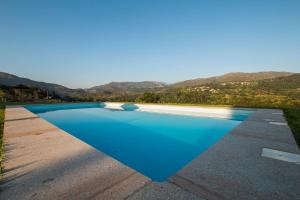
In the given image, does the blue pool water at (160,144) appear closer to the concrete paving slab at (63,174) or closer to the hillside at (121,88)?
the concrete paving slab at (63,174)

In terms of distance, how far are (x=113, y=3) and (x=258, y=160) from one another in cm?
1334

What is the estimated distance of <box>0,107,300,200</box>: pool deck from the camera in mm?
1486

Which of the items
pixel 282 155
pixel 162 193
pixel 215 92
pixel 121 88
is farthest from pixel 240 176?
pixel 121 88

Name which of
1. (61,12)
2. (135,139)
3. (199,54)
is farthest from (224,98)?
(61,12)

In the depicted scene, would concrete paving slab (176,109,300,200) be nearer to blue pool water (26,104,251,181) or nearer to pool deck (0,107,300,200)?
pool deck (0,107,300,200)

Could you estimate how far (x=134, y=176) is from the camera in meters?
1.79

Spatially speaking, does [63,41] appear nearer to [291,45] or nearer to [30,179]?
[30,179]

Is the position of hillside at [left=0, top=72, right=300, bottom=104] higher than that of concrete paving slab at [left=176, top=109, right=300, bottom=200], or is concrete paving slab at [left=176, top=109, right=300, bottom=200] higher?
hillside at [left=0, top=72, right=300, bottom=104]

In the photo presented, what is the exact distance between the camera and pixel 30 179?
1739 millimetres

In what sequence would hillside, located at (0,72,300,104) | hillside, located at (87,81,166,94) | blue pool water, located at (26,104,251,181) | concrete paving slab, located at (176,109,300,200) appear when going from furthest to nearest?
1. hillside, located at (87,81,166,94)
2. hillside, located at (0,72,300,104)
3. blue pool water, located at (26,104,251,181)
4. concrete paving slab, located at (176,109,300,200)

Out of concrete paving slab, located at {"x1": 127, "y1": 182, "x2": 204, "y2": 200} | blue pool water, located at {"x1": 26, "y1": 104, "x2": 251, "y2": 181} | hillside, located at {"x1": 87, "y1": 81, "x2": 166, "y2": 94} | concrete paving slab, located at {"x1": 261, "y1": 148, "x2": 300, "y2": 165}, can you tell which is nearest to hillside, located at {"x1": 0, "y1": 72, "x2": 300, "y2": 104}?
blue pool water, located at {"x1": 26, "y1": 104, "x2": 251, "y2": 181}

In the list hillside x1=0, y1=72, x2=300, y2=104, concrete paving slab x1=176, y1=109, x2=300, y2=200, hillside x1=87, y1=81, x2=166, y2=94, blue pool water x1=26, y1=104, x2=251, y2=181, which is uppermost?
hillside x1=87, y1=81, x2=166, y2=94

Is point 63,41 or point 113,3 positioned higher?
point 113,3

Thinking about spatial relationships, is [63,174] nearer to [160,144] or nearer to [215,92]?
[160,144]
